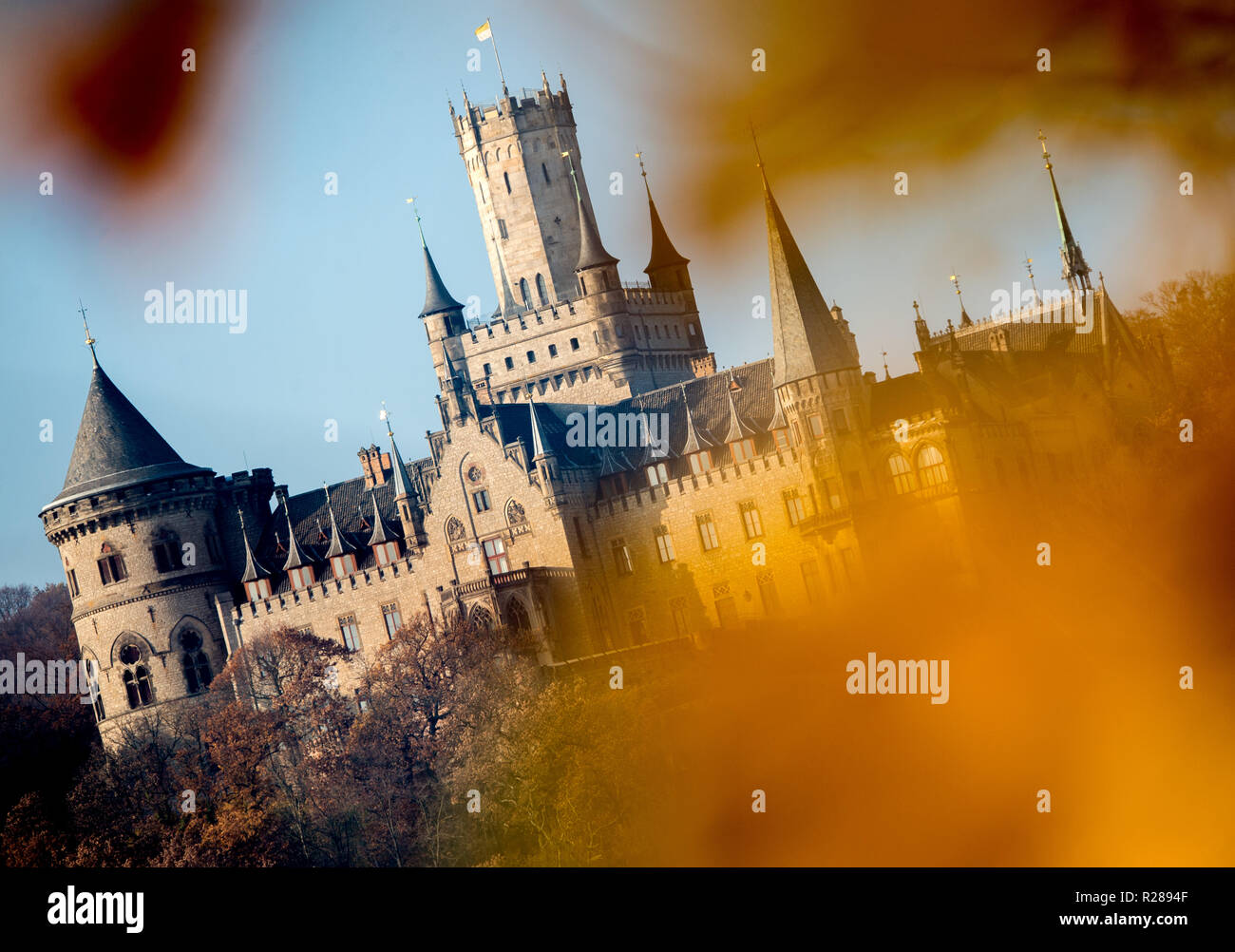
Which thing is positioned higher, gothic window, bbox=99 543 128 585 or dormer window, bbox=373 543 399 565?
gothic window, bbox=99 543 128 585

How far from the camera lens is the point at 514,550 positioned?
205ft

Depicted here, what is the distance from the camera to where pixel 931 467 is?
171ft

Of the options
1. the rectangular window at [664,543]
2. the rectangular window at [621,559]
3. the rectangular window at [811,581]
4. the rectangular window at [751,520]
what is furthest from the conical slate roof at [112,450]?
the rectangular window at [811,581]

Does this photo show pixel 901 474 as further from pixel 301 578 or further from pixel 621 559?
pixel 301 578

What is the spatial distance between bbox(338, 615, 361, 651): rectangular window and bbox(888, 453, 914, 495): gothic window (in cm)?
2405

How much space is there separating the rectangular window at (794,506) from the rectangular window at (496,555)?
38.3ft

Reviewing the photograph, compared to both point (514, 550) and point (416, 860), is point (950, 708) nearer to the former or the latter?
point (416, 860)

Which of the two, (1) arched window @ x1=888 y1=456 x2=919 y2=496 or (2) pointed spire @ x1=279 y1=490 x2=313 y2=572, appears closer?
(1) arched window @ x1=888 y1=456 x2=919 y2=496

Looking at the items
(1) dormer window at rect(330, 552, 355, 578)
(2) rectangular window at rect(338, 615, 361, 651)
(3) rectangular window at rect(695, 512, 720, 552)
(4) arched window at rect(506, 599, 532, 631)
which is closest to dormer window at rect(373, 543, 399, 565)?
(1) dormer window at rect(330, 552, 355, 578)

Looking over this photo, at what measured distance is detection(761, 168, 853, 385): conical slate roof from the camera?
171 ft

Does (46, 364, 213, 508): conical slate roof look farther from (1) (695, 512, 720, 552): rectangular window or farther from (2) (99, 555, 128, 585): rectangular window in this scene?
(1) (695, 512, 720, 552): rectangular window

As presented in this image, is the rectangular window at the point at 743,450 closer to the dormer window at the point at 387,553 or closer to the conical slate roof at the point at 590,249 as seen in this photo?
the dormer window at the point at 387,553

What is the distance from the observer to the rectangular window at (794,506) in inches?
2222

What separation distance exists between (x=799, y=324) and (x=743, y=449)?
22.1ft
